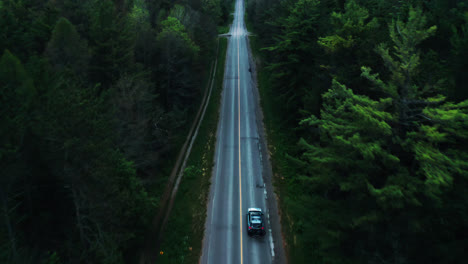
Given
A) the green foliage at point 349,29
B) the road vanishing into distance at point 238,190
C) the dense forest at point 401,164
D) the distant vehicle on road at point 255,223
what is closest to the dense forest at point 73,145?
the road vanishing into distance at point 238,190

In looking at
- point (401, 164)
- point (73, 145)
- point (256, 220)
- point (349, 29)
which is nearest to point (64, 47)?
point (73, 145)

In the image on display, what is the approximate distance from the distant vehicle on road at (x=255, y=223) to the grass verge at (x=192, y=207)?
13.2 feet

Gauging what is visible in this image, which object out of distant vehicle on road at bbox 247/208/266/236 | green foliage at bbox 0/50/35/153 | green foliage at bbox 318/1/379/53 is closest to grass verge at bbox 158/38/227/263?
distant vehicle on road at bbox 247/208/266/236

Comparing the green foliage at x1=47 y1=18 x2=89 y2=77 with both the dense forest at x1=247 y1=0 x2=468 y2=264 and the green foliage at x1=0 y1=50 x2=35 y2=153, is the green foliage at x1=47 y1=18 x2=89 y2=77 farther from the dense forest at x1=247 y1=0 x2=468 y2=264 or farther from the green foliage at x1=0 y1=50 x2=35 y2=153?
the dense forest at x1=247 y1=0 x2=468 y2=264

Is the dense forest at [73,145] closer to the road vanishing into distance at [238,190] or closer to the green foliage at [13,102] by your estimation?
the green foliage at [13,102]

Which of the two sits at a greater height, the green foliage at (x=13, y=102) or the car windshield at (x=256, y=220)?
the green foliage at (x=13, y=102)

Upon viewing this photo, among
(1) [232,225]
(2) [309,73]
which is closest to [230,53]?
(2) [309,73]

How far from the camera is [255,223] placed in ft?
74.4

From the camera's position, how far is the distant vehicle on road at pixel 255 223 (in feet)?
73.5

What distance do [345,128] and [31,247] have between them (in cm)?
1737

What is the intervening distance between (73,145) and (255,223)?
14.7m

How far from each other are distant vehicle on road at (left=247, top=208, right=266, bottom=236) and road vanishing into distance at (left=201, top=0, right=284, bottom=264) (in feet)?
2.02

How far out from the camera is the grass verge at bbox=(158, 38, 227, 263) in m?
21.7

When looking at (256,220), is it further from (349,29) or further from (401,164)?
(349,29)
